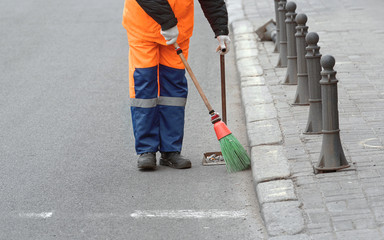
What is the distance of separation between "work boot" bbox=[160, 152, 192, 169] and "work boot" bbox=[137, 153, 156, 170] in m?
0.15

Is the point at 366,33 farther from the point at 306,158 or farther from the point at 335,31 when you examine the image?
the point at 306,158

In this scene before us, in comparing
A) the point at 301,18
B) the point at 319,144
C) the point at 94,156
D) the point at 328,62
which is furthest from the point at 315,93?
the point at 94,156

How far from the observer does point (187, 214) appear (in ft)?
16.5

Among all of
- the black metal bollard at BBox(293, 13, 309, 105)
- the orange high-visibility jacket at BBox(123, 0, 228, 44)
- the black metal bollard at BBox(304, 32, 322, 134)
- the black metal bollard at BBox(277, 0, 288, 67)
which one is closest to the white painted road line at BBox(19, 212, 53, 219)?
the orange high-visibility jacket at BBox(123, 0, 228, 44)

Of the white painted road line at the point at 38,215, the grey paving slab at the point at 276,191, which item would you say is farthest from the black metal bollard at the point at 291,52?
the white painted road line at the point at 38,215

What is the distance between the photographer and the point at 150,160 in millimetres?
6016

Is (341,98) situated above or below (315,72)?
below

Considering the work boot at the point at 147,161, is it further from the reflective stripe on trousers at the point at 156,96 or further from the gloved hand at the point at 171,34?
the gloved hand at the point at 171,34

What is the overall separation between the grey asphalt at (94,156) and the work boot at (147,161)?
64 millimetres

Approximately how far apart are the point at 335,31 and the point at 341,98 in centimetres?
372

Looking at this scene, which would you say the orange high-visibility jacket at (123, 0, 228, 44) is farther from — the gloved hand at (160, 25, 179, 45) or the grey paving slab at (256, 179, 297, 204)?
the grey paving slab at (256, 179, 297, 204)

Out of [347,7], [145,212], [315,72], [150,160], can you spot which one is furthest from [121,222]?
[347,7]

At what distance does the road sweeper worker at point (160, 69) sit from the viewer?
577 centimetres

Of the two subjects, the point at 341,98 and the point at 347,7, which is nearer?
the point at 341,98
